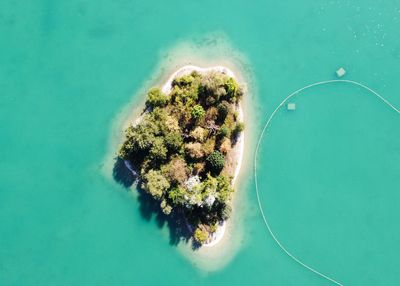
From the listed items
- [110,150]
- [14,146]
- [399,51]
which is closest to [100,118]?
[110,150]

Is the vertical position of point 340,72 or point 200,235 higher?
point 340,72

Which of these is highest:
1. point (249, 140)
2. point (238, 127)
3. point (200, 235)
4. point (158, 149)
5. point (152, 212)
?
point (249, 140)

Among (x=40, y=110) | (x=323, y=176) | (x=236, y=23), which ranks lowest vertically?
(x=40, y=110)

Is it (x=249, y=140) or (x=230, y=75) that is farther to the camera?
(x=249, y=140)

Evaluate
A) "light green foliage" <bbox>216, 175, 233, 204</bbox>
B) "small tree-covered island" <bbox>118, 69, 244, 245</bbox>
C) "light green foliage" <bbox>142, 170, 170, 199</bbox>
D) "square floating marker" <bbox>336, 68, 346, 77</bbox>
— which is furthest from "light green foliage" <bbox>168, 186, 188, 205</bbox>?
"square floating marker" <bbox>336, 68, 346, 77</bbox>

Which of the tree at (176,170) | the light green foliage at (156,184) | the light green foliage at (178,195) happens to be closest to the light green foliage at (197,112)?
the tree at (176,170)

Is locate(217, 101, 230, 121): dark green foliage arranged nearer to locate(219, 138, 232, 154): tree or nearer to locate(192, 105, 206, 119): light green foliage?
locate(192, 105, 206, 119): light green foliage

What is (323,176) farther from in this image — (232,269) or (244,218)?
(232,269)

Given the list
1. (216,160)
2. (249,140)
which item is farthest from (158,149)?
(249,140)

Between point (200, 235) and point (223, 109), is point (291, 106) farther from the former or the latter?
point (200, 235)
